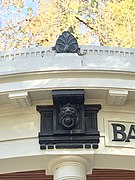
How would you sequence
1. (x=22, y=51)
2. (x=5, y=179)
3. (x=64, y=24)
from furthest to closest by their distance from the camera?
(x=64, y=24) < (x=5, y=179) < (x=22, y=51)

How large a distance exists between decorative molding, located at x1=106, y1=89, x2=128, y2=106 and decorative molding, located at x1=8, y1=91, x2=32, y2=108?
144 centimetres

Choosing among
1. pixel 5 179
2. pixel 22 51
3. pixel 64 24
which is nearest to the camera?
pixel 22 51

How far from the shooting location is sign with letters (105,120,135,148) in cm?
862

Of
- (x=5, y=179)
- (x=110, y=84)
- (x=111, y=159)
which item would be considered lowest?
(x=5, y=179)

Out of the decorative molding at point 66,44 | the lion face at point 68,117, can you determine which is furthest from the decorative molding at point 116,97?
the decorative molding at point 66,44

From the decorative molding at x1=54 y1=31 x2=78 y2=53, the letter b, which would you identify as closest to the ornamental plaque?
the letter b

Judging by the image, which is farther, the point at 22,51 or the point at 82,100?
the point at 22,51

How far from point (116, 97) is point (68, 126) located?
1.00 m

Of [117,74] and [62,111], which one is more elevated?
[117,74]

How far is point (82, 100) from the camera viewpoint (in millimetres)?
8625

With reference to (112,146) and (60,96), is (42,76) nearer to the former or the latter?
(60,96)

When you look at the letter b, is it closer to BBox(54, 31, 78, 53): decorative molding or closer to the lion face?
the lion face

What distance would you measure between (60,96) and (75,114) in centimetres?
42

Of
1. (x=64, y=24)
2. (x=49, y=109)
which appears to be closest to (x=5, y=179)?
(x=49, y=109)
